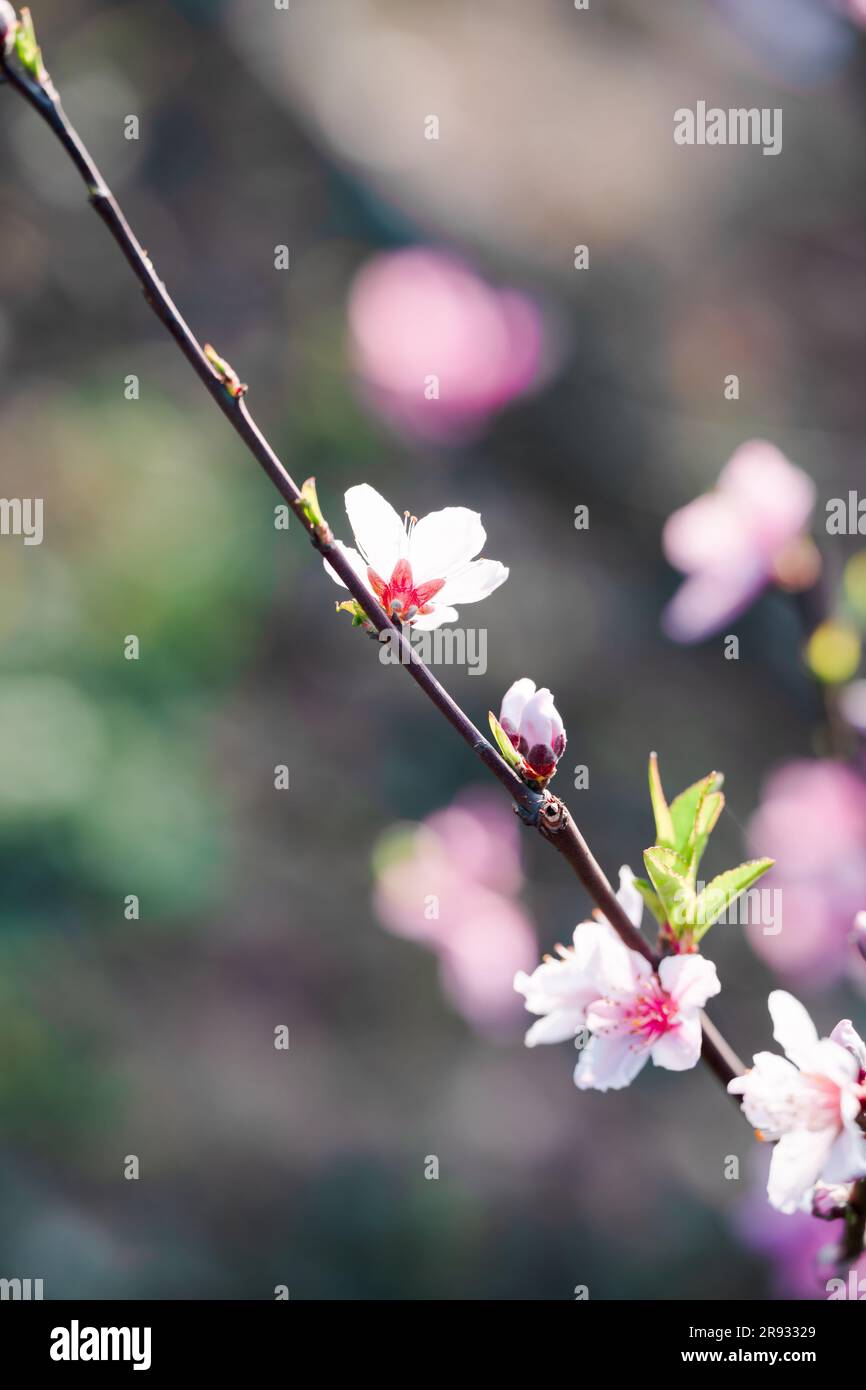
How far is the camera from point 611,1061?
514 millimetres

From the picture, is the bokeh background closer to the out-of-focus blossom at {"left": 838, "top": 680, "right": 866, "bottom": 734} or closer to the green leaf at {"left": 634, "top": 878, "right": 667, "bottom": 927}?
the out-of-focus blossom at {"left": 838, "top": 680, "right": 866, "bottom": 734}

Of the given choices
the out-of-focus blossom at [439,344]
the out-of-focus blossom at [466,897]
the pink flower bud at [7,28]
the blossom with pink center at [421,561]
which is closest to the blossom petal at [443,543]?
the blossom with pink center at [421,561]

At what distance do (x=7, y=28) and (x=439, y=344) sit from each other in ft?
4.68

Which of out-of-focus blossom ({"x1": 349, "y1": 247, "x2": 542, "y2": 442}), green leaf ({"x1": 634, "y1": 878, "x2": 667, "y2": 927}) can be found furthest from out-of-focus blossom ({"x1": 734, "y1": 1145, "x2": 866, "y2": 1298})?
out-of-focus blossom ({"x1": 349, "y1": 247, "x2": 542, "y2": 442})

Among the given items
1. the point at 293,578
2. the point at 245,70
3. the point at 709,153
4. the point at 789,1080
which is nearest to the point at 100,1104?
the point at 293,578

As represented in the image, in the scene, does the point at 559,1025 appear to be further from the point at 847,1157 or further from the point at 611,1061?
the point at 847,1157

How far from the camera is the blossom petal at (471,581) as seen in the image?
52cm

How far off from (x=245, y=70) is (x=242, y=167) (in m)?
0.21

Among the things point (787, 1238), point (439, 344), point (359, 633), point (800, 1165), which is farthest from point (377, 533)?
point (359, 633)

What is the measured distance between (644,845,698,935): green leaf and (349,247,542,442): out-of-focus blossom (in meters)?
1.46

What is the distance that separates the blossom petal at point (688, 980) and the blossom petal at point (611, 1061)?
0.04 m

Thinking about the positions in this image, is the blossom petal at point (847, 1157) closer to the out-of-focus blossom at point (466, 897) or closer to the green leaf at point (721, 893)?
the green leaf at point (721, 893)

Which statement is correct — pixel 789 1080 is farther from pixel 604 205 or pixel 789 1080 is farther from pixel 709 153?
pixel 709 153

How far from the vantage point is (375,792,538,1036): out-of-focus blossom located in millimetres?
1557
